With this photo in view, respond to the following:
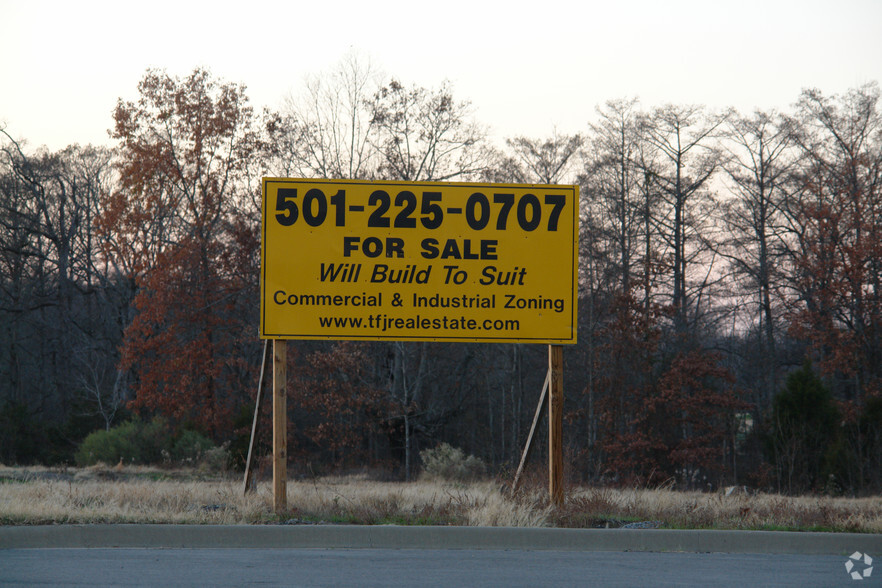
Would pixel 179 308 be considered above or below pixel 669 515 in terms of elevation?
above

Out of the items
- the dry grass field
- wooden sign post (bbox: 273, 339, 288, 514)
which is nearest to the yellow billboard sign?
wooden sign post (bbox: 273, 339, 288, 514)

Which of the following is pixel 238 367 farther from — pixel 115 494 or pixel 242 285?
pixel 115 494

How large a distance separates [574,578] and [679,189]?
1106 inches

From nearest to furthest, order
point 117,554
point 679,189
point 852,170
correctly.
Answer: point 117,554 < point 852,170 < point 679,189

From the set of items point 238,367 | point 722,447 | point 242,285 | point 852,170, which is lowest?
point 722,447

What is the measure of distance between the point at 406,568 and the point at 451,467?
1585 centimetres

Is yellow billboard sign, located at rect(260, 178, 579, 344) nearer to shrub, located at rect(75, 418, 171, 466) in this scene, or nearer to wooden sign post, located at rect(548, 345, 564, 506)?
wooden sign post, located at rect(548, 345, 564, 506)

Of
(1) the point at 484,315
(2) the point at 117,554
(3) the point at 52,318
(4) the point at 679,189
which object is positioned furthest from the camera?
(3) the point at 52,318

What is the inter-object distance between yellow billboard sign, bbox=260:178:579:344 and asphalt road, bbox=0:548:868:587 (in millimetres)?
3059

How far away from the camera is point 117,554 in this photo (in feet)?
26.5

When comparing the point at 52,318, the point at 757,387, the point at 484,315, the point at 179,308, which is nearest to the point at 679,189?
the point at 757,387

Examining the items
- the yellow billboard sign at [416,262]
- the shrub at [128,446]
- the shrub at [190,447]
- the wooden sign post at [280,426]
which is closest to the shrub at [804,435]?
the yellow billboard sign at [416,262]

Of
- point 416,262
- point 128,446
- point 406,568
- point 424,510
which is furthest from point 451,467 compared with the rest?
point 406,568

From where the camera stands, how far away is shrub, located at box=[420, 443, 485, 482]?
22750 mm
